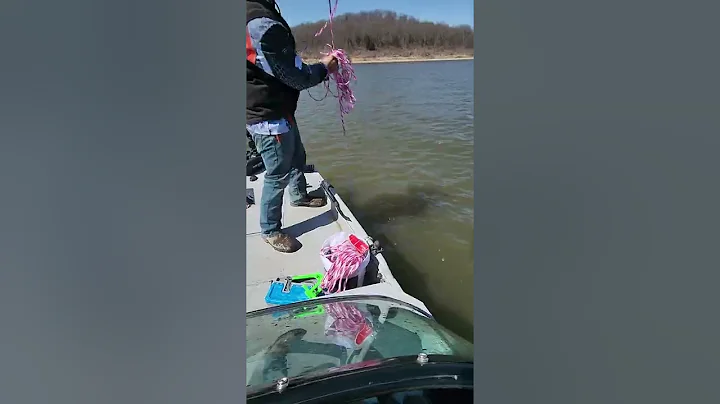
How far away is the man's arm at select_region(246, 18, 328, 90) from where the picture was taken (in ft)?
5.82

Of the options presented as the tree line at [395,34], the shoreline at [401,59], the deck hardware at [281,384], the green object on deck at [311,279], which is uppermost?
the tree line at [395,34]

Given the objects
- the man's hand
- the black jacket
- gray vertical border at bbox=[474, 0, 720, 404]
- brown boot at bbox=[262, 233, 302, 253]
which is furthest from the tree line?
gray vertical border at bbox=[474, 0, 720, 404]

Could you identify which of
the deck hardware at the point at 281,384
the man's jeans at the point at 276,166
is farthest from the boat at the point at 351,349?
the man's jeans at the point at 276,166

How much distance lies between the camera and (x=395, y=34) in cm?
324

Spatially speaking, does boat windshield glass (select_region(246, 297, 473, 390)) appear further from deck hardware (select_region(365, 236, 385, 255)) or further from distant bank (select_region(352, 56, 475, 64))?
distant bank (select_region(352, 56, 475, 64))

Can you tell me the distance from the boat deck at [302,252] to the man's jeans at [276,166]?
0.26 ft

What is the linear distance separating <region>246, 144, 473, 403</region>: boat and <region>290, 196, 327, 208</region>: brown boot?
424 millimetres

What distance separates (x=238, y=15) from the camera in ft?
1.52

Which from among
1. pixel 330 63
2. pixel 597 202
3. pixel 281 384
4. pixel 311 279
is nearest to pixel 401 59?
pixel 330 63

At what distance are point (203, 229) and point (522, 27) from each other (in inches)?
13.1

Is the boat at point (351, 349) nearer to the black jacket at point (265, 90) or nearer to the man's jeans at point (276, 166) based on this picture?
the man's jeans at point (276, 166)

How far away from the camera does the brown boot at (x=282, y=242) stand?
2.09 m

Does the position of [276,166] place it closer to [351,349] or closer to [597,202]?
[351,349]

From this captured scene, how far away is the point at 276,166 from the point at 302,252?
0.35 metres
